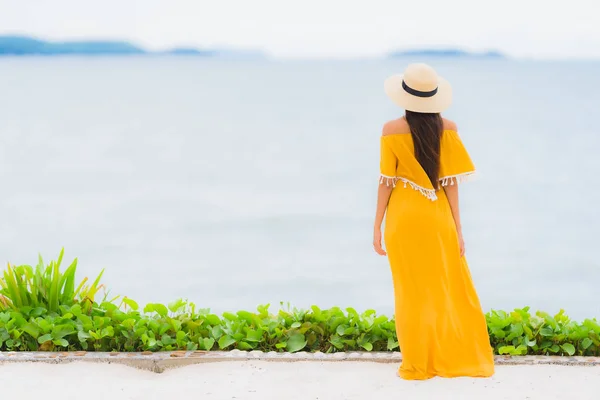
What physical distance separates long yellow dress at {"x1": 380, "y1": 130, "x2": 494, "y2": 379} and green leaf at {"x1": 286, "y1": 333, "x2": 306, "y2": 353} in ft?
2.13

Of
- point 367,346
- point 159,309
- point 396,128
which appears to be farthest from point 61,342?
point 396,128

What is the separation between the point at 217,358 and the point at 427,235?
4.48 feet

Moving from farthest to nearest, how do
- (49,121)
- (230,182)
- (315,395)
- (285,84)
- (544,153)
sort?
(285,84), (49,121), (544,153), (230,182), (315,395)

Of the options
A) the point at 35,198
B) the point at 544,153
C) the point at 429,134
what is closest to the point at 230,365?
the point at 429,134

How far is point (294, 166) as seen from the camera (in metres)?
34.3

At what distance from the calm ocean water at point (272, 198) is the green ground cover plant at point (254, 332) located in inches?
367

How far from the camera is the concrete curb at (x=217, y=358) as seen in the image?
5.16m

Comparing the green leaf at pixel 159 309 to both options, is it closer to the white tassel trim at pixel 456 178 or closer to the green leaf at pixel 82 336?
the green leaf at pixel 82 336

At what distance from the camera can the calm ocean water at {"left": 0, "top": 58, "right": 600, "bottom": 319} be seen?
16828 millimetres

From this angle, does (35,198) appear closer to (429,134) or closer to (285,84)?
(429,134)

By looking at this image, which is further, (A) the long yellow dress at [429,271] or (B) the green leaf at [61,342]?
(B) the green leaf at [61,342]

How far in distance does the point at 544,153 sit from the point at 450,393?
3374 centimetres

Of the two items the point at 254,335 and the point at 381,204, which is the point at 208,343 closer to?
the point at 254,335

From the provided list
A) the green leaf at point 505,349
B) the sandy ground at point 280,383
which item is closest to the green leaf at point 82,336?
the sandy ground at point 280,383
